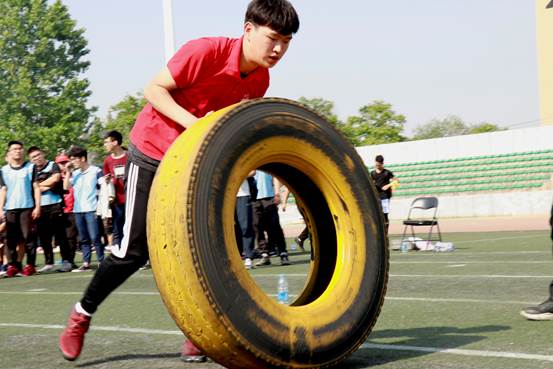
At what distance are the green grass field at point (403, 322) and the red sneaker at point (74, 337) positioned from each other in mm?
118

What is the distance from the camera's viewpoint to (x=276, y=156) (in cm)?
460

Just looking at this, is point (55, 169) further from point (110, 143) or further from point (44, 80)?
point (44, 80)

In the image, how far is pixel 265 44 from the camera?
4.68 meters

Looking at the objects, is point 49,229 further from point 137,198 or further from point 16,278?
point 137,198

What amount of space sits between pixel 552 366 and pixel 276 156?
65.7 inches

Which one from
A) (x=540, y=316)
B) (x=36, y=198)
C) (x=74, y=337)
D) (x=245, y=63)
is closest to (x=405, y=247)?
(x=36, y=198)

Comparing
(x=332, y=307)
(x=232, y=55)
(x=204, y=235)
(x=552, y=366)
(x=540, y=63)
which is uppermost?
(x=540, y=63)

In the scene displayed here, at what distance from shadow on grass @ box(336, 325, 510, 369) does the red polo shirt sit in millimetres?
1528

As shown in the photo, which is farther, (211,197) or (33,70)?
(33,70)

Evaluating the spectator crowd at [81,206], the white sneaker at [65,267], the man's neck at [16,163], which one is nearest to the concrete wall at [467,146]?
the spectator crowd at [81,206]

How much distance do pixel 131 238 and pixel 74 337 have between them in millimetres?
751

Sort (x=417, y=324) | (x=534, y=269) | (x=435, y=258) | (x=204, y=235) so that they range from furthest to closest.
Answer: (x=435, y=258), (x=534, y=269), (x=417, y=324), (x=204, y=235)

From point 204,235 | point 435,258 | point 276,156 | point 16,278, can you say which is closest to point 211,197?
point 204,235

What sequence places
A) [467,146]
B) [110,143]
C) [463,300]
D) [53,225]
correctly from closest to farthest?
[463,300]
[110,143]
[53,225]
[467,146]
